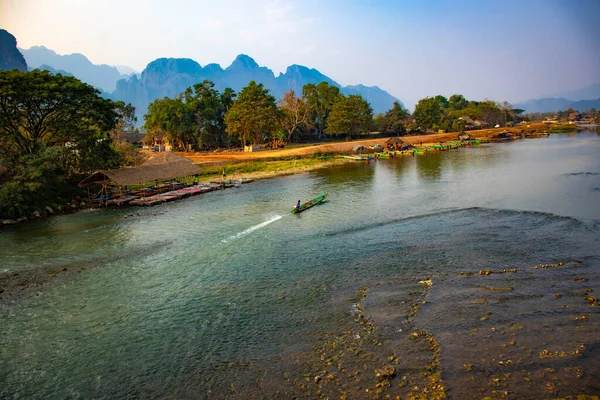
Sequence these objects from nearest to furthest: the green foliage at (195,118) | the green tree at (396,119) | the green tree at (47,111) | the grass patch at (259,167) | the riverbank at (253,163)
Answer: the green tree at (47,111) → the riverbank at (253,163) → the grass patch at (259,167) → the green foliage at (195,118) → the green tree at (396,119)

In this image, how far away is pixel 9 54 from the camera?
159 metres

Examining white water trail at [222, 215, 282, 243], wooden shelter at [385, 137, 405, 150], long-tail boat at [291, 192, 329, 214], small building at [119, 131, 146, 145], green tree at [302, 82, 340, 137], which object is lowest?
white water trail at [222, 215, 282, 243]

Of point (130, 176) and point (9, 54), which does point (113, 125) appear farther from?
point (9, 54)

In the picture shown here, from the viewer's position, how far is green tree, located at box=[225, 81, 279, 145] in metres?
70.9

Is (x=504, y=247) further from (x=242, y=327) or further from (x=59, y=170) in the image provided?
(x=59, y=170)

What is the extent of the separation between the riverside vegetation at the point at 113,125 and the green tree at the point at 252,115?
0.18 m

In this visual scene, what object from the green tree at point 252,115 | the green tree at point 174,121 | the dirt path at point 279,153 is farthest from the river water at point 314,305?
the green tree at point 174,121

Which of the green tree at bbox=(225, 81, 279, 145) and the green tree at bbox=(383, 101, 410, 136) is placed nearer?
the green tree at bbox=(225, 81, 279, 145)

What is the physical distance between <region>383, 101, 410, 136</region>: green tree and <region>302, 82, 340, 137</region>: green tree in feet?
55.4

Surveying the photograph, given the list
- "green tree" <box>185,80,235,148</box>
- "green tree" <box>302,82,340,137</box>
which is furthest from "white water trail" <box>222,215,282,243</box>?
"green tree" <box>302,82,340,137</box>

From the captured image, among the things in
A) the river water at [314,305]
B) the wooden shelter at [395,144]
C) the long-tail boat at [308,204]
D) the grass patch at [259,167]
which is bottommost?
the river water at [314,305]

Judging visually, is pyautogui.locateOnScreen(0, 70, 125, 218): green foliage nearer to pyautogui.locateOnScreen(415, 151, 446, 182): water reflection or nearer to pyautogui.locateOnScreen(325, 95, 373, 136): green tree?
pyautogui.locateOnScreen(415, 151, 446, 182): water reflection

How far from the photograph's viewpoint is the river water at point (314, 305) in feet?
35.9

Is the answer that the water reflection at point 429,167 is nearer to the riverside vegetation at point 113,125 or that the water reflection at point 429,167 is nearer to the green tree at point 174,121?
the riverside vegetation at point 113,125
